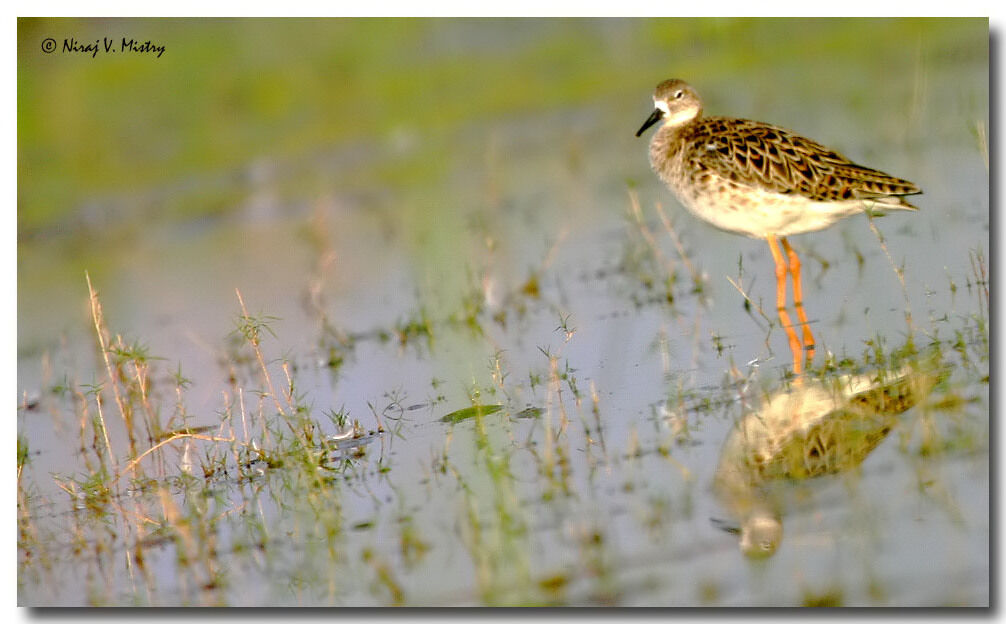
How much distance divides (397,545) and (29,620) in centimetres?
160

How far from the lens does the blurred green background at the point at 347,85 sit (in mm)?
14141

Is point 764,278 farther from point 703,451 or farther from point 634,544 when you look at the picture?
point 634,544

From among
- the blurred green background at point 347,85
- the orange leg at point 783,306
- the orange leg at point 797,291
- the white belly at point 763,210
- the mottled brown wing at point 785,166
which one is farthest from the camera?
the blurred green background at point 347,85

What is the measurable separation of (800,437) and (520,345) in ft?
9.83

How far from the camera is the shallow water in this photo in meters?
5.64

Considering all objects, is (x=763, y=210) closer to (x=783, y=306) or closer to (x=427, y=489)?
(x=783, y=306)

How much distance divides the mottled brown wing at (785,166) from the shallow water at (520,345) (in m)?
0.72

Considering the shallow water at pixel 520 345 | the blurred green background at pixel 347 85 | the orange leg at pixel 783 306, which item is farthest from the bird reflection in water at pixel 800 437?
the blurred green background at pixel 347 85

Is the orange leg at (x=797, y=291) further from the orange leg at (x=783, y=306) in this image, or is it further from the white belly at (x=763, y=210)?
the white belly at (x=763, y=210)

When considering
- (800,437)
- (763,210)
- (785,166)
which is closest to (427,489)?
(800,437)

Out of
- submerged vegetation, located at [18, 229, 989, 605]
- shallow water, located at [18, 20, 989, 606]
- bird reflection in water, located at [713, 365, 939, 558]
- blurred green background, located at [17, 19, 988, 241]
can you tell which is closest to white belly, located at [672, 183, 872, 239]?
shallow water, located at [18, 20, 989, 606]

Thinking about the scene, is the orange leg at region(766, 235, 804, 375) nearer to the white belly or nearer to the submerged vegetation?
the white belly

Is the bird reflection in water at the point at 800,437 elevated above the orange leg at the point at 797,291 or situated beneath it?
situated beneath

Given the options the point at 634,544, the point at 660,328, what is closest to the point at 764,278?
the point at 660,328
